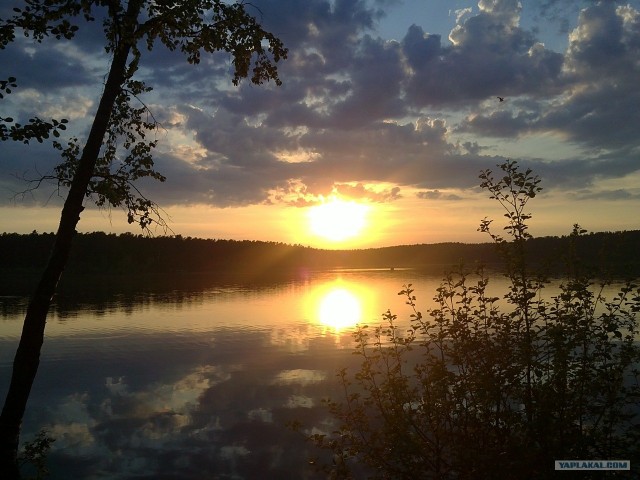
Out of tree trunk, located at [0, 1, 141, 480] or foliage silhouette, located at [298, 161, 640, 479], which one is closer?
foliage silhouette, located at [298, 161, 640, 479]

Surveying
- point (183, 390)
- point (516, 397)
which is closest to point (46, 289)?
point (516, 397)

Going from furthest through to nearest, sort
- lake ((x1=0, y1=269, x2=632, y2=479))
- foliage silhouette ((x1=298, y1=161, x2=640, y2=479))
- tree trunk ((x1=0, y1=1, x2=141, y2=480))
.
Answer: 1. lake ((x1=0, y1=269, x2=632, y2=479))
2. tree trunk ((x1=0, y1=1, x2=141, y2=480))
3. foliage silhouette ((x1=298, y1=161, x2=640, y2=479))

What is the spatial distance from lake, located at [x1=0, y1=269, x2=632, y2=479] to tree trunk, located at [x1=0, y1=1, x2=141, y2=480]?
462 centimetres

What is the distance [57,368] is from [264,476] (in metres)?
16.7

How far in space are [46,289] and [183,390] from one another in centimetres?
1270

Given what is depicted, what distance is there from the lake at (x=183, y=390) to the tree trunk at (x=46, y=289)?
4621 mm

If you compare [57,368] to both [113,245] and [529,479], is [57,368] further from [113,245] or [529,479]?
[113,245]

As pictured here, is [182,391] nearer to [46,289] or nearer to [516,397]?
[46,289]

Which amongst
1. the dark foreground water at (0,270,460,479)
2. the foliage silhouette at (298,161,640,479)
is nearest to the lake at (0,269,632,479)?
the dark foreground water at (0,270,460,479)

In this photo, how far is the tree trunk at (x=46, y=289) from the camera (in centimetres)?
934

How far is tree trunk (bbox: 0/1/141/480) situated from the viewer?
9344mm

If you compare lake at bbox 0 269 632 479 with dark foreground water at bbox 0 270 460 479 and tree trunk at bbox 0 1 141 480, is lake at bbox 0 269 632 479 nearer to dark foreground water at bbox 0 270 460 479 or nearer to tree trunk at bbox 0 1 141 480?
dark foreground water at bbox 0 270 460 479

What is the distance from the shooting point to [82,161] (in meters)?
9.88

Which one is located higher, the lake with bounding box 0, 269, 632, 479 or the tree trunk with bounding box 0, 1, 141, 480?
the tree trunk with bounding box 0, 1, 141, 480
